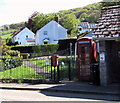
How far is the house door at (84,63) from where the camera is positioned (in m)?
11.7

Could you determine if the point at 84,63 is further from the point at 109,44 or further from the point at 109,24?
the point at 109,24

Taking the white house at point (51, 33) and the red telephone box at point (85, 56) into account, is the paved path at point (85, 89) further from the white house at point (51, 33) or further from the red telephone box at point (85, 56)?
the white house at point (51, 33)

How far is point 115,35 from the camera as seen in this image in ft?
31.2

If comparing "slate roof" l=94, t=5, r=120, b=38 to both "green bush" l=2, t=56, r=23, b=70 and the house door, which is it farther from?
"green bush" l=2, t=56, r=23, b=70

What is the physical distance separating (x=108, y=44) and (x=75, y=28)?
83.4 metres

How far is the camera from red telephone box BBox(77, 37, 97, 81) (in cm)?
1158

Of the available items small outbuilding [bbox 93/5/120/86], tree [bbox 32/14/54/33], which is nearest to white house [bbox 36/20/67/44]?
tree [bbox 32/14/54/33]

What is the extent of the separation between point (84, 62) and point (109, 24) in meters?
2.65

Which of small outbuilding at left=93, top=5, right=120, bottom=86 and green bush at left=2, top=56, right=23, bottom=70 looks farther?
green bush at left=2, top=56, right=23, bottom=70

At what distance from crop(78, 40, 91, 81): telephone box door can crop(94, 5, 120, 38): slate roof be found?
1.61 meters

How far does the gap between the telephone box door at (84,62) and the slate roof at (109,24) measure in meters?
1.61

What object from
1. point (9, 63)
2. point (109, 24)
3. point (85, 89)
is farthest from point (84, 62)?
point (9, 63)

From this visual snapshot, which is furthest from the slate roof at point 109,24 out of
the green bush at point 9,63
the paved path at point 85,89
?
the green bush at point 9,63

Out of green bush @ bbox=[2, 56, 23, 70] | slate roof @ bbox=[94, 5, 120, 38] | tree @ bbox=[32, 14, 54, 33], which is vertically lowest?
green bush @ bbox=[2, 56, 23, 70]
